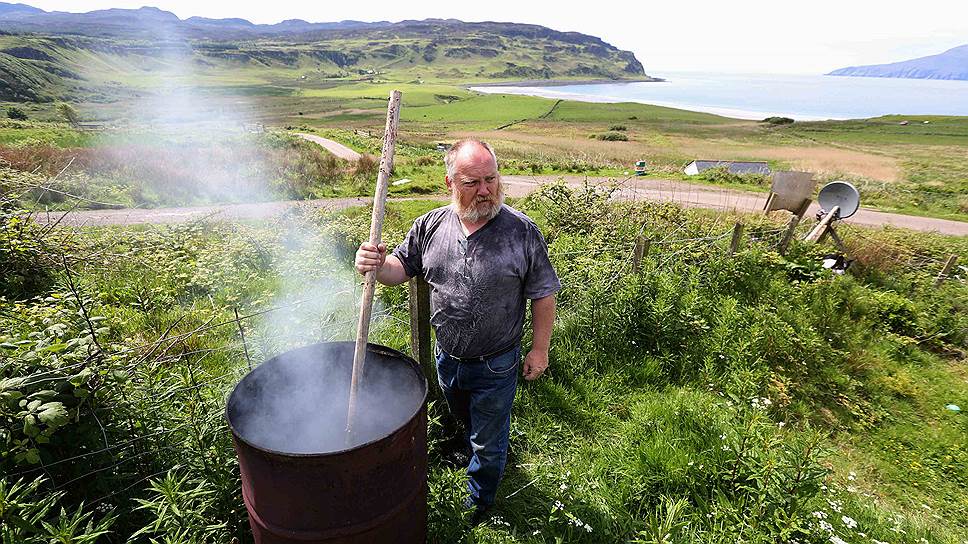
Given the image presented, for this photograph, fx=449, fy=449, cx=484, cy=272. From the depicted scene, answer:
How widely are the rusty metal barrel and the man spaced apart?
1.34 feet

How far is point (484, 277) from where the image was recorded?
7.75 feet

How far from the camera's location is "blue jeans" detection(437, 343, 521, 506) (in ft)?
8.49

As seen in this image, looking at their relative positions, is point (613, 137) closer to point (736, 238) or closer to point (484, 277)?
point (736, 238)

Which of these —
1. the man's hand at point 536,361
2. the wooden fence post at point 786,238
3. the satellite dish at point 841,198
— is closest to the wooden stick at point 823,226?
the satellite dish at point 841,198

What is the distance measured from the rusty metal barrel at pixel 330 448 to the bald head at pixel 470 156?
1023 millimetres

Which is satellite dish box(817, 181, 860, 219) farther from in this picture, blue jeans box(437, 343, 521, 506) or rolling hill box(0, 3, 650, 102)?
rolling hill box(0, 3, 650, 102)

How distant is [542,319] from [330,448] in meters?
1.31

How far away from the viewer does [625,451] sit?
328 cm

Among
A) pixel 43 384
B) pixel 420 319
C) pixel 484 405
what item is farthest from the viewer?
pixel 420 319

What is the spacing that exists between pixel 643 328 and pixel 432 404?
8.04ft

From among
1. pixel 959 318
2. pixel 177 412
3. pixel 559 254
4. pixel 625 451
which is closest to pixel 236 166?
pixel 559 254

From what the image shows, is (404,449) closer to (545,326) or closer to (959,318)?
(545,326)

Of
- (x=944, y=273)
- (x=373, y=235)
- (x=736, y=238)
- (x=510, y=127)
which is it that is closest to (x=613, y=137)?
(x=510, y=127)

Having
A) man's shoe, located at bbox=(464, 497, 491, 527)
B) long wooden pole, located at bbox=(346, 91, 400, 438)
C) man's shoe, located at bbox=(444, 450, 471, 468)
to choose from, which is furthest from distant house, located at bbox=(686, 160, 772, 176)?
long wooden pole, located at bbox=(346, 91, 400, 438)
